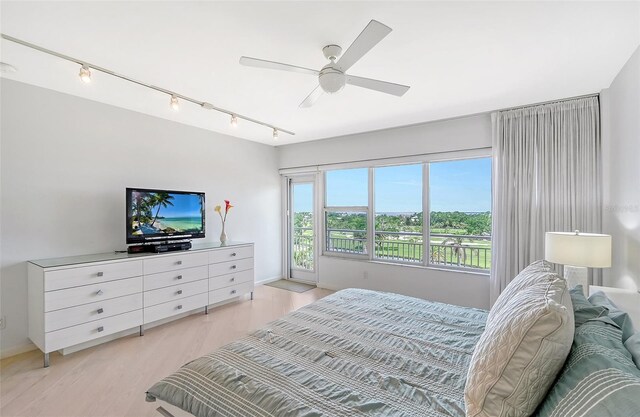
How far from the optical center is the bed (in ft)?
2.89

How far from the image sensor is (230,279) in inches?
161

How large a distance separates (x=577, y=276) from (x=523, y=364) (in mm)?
2160

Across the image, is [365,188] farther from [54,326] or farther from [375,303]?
[54,326]

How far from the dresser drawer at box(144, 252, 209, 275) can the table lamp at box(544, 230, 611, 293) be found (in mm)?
3685

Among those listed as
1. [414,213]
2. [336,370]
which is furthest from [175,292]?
[414,213]

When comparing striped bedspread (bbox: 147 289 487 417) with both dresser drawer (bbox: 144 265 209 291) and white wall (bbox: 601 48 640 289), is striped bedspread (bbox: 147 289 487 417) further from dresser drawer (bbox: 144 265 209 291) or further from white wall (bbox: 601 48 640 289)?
dresser drawer (bbox: 144 265 209 291)

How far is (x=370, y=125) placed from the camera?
13.7 ft

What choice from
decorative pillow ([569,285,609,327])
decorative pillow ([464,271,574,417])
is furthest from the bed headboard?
decorative pillow ([464,271,574,417])

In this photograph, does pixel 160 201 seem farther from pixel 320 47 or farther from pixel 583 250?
pixel 583 250

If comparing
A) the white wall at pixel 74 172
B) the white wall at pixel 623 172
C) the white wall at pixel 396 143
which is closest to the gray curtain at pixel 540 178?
the white wall at pixel 623 172

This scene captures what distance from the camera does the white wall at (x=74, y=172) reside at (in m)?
2.74

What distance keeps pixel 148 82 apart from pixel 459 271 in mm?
4210

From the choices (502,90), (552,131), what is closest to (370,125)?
(502,90)

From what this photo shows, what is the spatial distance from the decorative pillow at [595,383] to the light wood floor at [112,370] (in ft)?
7.74
